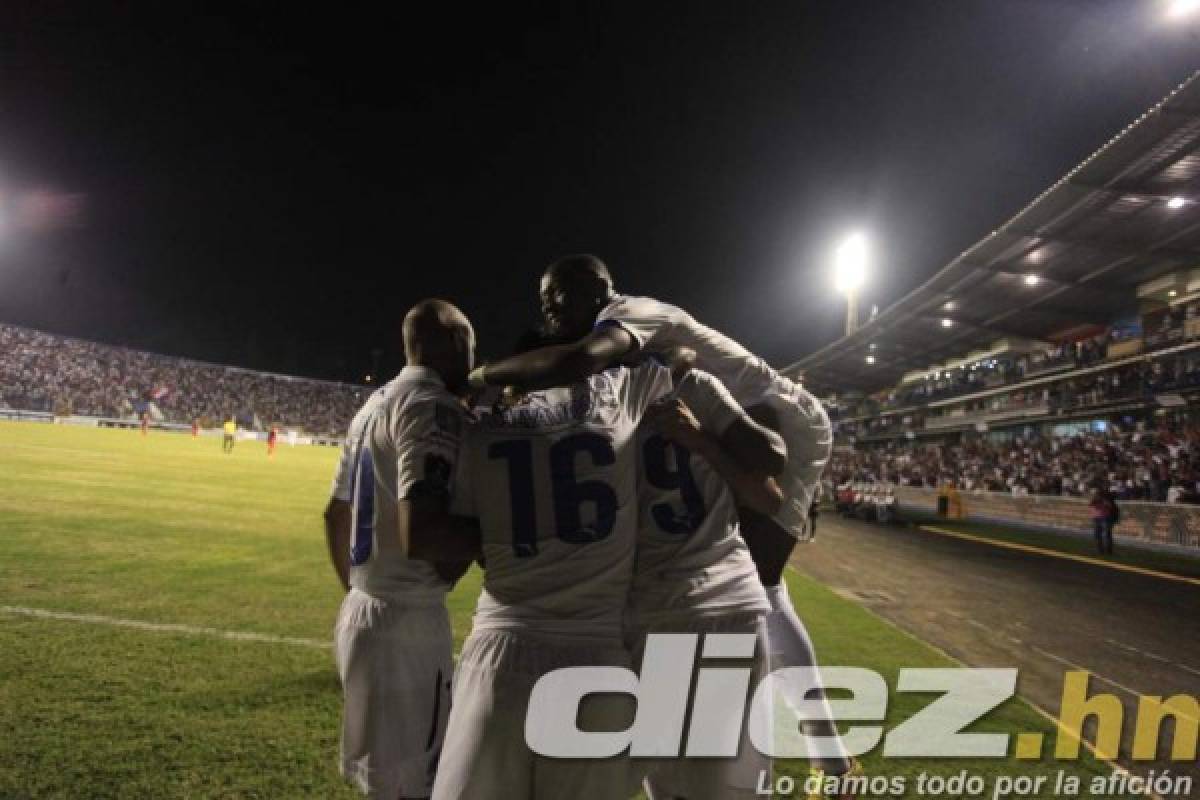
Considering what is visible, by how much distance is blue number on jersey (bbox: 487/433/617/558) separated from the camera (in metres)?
2.04

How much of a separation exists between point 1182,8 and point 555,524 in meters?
30.8

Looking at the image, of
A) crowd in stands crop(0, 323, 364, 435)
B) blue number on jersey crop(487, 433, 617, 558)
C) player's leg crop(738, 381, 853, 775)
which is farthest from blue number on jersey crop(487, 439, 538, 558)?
crowd in stands crop(0, 323, 364, 435)

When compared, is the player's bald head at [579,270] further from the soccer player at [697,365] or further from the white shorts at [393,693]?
the white shorts at [393,693]

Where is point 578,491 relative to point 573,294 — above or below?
below

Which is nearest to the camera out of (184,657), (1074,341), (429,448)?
(429,448)

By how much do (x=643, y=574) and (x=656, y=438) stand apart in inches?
17.8

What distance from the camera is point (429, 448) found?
215cm

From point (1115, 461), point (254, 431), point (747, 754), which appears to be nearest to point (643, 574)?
point (747, 754)

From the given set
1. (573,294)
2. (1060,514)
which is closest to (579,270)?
(573,294)

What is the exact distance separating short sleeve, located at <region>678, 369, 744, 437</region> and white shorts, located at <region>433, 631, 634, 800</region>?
0.74 meters

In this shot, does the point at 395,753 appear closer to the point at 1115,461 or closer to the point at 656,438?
the point at 656,438

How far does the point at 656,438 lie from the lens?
2.33 meters

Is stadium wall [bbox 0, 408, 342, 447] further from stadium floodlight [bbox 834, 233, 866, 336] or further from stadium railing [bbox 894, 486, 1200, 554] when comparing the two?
stadium railing [bbox 894, 486, 1200, 554]

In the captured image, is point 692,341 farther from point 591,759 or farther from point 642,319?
point 591,759
